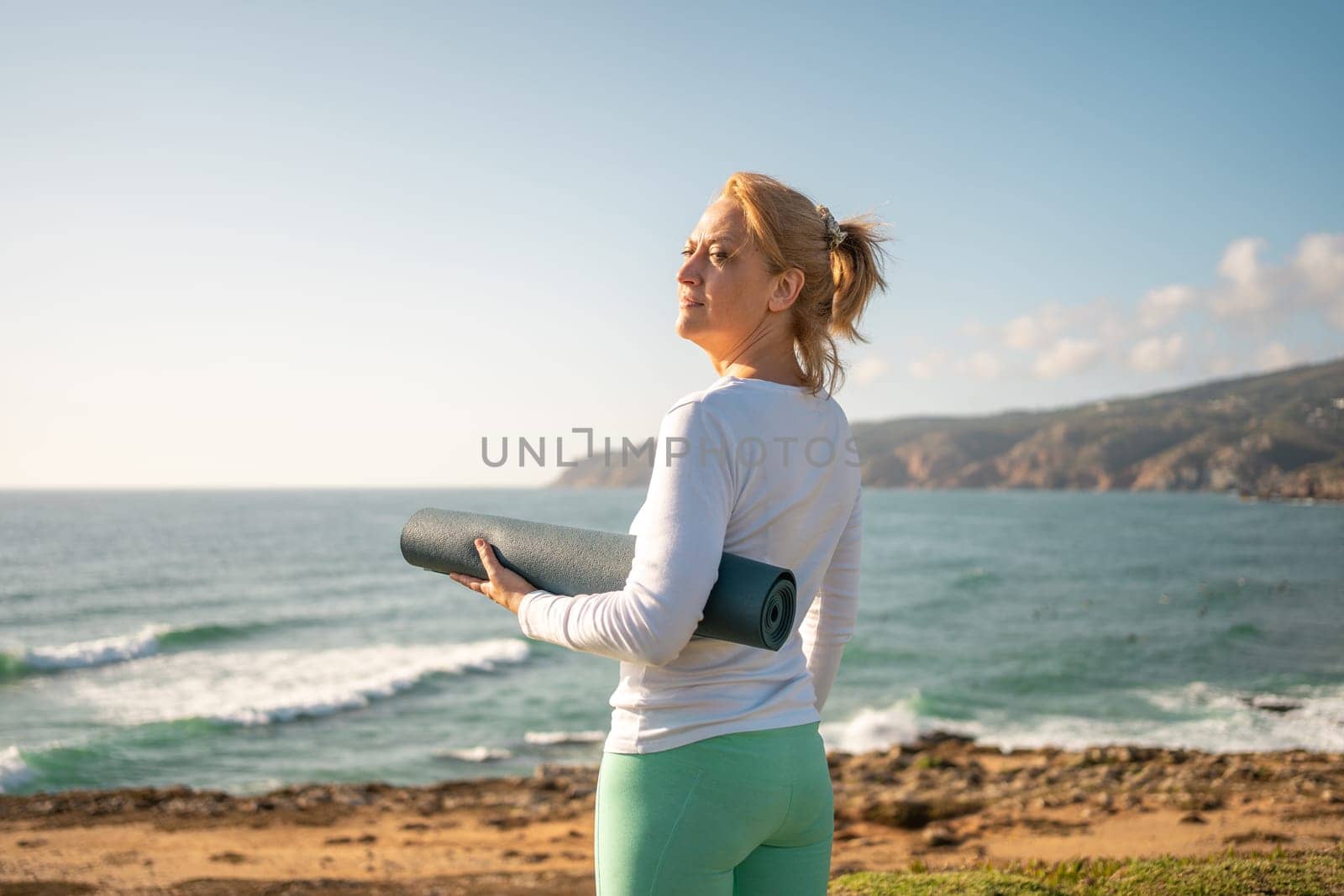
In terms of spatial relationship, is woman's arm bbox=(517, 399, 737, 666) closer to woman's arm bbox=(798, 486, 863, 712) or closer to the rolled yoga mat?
the rolled yoga mat

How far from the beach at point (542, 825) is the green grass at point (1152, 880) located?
2.22 meters

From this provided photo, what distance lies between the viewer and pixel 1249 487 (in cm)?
11038

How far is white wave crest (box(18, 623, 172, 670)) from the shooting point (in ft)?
70.4

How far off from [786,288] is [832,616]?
2.40 ft

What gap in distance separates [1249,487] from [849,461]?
12807 cm

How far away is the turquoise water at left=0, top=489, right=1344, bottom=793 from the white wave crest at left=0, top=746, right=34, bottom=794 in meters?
0.06

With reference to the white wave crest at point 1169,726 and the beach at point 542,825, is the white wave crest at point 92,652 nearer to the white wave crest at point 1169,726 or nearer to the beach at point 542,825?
the beach at point 542,825

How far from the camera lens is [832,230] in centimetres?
182

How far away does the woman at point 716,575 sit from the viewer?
1.49 metres

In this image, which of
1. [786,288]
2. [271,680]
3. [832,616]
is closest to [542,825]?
[832,616]

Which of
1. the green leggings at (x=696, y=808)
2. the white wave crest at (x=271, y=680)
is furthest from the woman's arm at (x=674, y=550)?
the white wave crest at (x=271, y=680)

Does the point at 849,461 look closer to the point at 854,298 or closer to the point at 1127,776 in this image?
the point at 854,298

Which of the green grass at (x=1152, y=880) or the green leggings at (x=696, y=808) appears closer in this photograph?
the green leggings at (x=696, y=808)

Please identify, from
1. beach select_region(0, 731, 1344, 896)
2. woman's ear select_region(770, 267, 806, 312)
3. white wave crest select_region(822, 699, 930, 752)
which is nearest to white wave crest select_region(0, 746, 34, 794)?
beach select_region(0, 731, 1344, 896)
